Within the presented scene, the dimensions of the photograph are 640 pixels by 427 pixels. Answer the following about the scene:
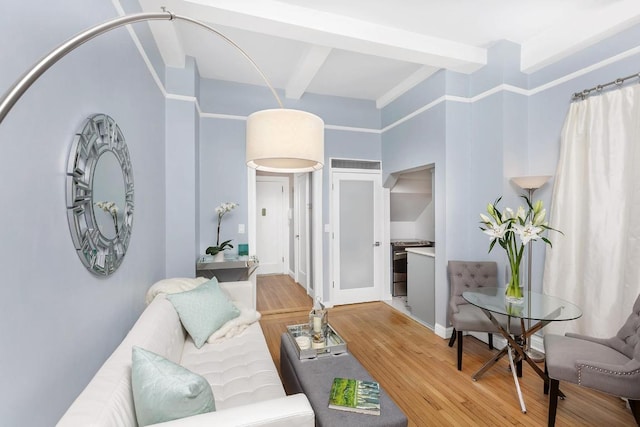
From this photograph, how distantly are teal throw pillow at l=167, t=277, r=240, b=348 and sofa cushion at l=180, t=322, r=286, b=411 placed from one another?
11 cm

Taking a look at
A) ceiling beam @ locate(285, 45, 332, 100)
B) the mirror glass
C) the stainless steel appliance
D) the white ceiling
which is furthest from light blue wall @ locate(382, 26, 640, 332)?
the mirror glass

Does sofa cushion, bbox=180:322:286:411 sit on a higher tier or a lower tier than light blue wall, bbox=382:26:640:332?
lower

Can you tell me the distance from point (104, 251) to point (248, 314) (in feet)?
4.26

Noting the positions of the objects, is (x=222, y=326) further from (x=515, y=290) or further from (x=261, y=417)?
(x=515, y=290)

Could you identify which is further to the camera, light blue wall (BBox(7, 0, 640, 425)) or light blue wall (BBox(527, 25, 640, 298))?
light blue wall (BBox(527, 25, 640, 298))

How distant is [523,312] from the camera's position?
2146mm

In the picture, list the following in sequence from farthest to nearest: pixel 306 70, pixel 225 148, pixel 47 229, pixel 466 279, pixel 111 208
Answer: pixel 225 148 → pixel 306 70 → pixel 466 279 → pixel 111 208 → pixel 47 229

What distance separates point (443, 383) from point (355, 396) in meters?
1.31

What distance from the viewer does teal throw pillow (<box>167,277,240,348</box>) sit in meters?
2.15

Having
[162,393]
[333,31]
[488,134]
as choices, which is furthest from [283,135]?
[488,134]

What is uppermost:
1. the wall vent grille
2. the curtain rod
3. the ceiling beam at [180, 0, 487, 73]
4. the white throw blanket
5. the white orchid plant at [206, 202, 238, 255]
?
the ceiling beam at [180, 0, 487, 73]

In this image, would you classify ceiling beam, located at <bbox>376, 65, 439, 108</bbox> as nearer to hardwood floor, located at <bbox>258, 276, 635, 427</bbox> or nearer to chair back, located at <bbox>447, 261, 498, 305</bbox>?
chair back, located at <bbox>447, 261, 498, 305</bbox>

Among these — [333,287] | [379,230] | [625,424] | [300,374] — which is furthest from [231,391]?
[379,230]

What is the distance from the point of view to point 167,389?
113 centimetres
